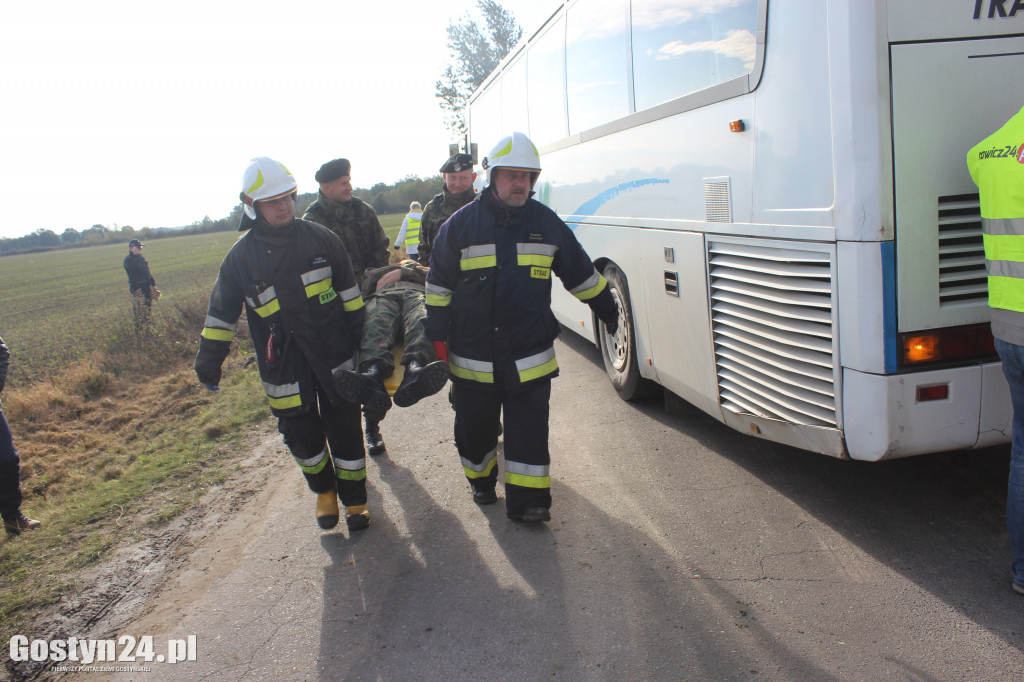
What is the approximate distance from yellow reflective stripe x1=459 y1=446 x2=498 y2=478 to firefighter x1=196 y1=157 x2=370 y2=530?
66 cm

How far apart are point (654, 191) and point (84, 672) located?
409 centimetres

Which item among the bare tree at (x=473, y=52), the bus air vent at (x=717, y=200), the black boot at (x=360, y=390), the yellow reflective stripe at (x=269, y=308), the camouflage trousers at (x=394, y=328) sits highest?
the bare tree at (x=473, y=52)

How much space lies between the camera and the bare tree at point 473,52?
1953 inches

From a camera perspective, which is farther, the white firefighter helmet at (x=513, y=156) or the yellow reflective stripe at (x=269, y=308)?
the yellow reflective stripe at (x=269, y=308)

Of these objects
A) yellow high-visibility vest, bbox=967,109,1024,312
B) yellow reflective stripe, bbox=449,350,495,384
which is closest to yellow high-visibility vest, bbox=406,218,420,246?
yellow reflective stripe, bbox=449,350,495,384

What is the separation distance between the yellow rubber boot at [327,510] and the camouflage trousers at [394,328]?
0.90 metres

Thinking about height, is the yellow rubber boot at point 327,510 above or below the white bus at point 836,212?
below

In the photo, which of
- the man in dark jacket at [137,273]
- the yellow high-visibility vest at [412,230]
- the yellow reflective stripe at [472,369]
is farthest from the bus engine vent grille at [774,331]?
the man in dark jacket at [137,273]

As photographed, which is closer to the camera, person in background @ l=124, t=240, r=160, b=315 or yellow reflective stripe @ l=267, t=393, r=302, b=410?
yellow reflective stripe @ l=267, t=393, r=302, b=410

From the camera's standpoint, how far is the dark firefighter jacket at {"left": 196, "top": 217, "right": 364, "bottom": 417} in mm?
4055

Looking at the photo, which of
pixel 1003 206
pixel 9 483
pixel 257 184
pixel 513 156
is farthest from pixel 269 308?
pixel 1003 206

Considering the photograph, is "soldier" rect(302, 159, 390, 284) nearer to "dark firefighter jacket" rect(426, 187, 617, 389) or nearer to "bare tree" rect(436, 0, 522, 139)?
"dark firefighter jacket" rect(426, 187, 617, 389)

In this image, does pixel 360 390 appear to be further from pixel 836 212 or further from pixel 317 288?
pixel 836 212

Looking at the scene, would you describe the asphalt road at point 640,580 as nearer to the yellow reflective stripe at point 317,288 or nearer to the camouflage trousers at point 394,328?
the camouflage trousers at point 394,328
